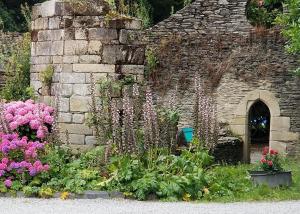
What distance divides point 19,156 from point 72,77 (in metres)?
2.08

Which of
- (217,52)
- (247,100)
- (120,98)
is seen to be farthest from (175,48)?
(120,98)

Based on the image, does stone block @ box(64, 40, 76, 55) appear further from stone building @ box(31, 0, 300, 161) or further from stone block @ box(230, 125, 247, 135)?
stone block @ box(230, 125, 247, 135)

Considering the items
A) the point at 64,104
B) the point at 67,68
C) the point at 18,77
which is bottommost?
the point at 64,104

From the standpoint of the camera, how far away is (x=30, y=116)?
12547mm

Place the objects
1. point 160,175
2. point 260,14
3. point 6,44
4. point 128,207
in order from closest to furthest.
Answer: point 128,207 < point 160,175 < point 6,44 < point 260,14

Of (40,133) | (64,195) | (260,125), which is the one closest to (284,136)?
(40,133)

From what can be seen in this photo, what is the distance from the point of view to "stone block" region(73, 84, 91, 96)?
501 inches

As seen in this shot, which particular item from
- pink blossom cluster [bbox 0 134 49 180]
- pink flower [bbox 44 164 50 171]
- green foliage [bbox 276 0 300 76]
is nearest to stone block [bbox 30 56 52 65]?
pink blossom cluster [bbox 0 134 49 180]

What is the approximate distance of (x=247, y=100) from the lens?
17.6 metres

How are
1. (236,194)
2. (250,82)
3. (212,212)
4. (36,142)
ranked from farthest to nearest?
(250,82) → (36,142) → (236,194) → (212,212)

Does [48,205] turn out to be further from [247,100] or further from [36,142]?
[247,100]

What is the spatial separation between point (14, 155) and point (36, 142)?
1.80 ft

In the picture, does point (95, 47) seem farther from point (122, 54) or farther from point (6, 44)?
point (6, 44)

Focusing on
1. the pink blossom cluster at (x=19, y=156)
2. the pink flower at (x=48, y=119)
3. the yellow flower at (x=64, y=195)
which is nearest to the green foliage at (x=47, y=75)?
the pink flower at (x=48, y=119)
